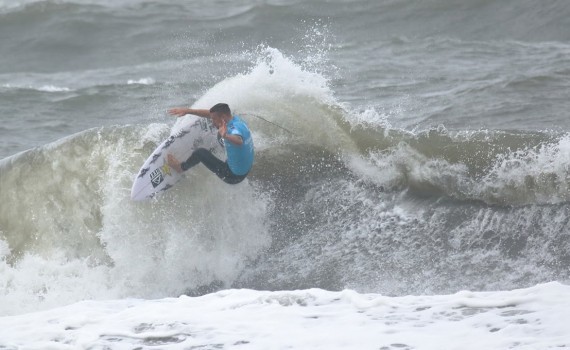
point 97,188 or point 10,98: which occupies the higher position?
point 10,98

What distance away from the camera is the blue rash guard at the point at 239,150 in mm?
9492

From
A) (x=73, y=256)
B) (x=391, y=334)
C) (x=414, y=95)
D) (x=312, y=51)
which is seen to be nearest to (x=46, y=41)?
(x=312, y=51)

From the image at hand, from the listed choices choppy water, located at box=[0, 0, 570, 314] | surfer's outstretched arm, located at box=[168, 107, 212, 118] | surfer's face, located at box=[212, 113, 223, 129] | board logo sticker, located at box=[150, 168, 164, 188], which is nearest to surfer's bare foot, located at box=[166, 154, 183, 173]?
board logo sticker, located at box=[150, 168, 164, 188]

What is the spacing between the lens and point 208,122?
10203mm

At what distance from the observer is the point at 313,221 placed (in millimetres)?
10109

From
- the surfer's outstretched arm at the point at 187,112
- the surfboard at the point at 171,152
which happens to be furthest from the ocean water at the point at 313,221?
the surfer's outstretched arm at the point at 187,112

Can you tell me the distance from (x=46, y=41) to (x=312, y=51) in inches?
246

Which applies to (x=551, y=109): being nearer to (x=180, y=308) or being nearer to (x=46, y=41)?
(x=180, y=308)

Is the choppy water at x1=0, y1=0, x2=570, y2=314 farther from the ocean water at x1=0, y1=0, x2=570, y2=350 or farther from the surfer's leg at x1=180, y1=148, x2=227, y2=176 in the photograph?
the surfer's leg at x1=180, y1=148, x2=227, y2=176

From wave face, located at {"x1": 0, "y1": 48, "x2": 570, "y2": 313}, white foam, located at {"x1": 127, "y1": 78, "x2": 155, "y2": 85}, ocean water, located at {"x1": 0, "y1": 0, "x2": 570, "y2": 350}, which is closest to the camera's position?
ocean water, located at {"x1": 0, "y1": 0, "x2": 570, "y2": 350}

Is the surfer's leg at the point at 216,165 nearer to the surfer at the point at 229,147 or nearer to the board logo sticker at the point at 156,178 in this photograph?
the surfer at the point at 229,147

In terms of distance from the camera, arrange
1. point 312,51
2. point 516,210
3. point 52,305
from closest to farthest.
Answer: point 516,210 → point 52,305 → point 312,51

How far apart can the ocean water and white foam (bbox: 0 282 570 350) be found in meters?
0.02

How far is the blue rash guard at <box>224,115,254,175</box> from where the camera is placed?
9.49 meters
